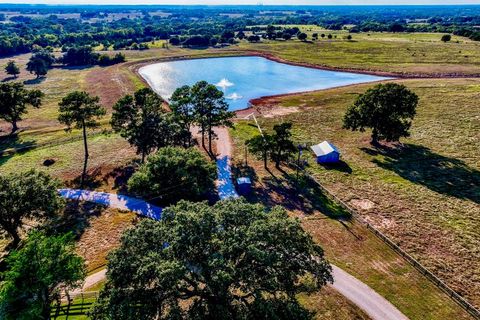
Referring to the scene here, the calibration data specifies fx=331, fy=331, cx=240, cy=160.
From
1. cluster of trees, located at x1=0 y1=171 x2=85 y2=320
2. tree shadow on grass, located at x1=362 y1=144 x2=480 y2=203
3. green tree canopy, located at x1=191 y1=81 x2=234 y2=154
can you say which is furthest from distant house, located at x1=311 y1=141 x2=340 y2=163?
cluster of trees, located at x1=0 y1=171 x2=85 y2=320

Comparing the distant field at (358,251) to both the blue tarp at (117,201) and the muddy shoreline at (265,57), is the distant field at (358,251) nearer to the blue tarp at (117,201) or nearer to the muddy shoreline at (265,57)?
the blue tarp at (117,201)

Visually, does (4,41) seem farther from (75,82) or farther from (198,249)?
(198,249)

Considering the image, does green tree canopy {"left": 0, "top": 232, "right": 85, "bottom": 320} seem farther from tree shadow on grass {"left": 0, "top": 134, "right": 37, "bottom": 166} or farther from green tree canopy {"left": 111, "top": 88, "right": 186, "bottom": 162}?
tree shadow on grass {"left": 0, "top": 134, "right": 37, "bottom": 166}

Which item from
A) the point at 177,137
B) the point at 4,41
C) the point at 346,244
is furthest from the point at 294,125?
the point at 4,41

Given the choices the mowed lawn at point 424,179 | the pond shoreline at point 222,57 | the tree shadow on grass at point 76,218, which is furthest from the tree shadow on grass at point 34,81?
the tree shadow on grass at point 76,218

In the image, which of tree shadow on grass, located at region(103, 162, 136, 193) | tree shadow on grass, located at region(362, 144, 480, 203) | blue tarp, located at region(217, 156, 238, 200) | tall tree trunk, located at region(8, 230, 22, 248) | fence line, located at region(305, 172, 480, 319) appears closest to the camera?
fence line, located at region(305, 172, 480, 319)
